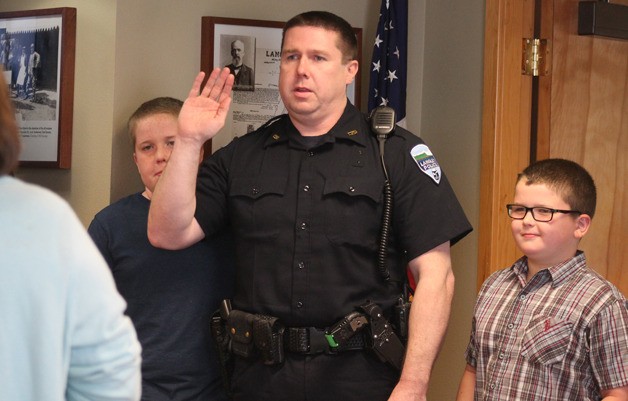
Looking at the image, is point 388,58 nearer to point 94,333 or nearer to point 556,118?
point 556,118

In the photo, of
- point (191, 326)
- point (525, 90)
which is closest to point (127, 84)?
point (191, 326)

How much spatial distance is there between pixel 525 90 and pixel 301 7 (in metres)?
0.96

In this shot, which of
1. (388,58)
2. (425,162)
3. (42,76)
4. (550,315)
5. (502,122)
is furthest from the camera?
(388,58)

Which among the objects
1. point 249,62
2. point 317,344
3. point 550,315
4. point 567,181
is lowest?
point 317,344

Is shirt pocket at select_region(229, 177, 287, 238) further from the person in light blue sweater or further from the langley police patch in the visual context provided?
the person in light blue sweater

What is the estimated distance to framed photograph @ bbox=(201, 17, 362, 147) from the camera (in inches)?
136

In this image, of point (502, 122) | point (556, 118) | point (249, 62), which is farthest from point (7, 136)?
point (556, 118)

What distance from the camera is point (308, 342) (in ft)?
8.22

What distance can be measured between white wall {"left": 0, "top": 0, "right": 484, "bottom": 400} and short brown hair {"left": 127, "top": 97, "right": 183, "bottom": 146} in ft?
0.70

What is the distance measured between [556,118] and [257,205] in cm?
152

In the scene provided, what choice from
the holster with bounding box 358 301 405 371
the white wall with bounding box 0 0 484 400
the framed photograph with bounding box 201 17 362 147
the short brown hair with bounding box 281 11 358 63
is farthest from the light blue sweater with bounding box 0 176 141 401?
the framed photograph with bounding box 201 17 362 147

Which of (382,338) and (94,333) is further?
(382,338)

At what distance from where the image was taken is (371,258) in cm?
259

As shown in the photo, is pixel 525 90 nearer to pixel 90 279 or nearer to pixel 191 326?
pixel 191 326
